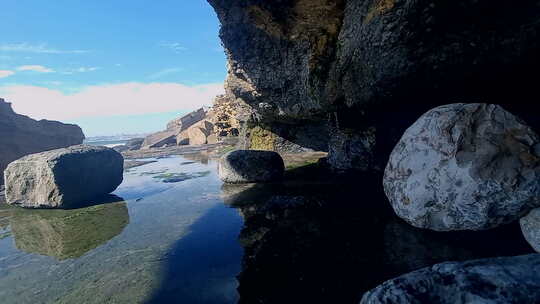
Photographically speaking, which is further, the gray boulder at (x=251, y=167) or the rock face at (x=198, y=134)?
the rock face at (x=198, y=134)

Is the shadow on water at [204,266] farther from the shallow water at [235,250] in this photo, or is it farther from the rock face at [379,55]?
the rock face at [379,55]

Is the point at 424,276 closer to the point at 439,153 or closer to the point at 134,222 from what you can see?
the point at 439,153

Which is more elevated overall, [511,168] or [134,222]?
[511,168]

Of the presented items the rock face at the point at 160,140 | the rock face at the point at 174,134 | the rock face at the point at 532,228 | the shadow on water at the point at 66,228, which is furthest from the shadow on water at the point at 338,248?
the rock face at the point at 160,140

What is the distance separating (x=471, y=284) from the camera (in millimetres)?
1961

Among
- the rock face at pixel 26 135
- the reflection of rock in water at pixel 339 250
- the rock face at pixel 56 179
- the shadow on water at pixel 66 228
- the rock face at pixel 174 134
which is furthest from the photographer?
the rock face at pixel 174 134

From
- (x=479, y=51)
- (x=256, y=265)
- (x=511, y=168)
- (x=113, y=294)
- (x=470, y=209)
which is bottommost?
(x=113, y=294)

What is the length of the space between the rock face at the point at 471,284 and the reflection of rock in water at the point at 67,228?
4827mm

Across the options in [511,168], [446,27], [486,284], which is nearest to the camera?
[486,284]

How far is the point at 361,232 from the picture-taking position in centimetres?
397

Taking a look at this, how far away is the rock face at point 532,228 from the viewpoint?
2.84m

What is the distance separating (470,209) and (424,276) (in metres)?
1.55

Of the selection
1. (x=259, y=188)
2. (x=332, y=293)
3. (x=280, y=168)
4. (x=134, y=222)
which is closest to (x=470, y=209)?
(x=332, y=293)

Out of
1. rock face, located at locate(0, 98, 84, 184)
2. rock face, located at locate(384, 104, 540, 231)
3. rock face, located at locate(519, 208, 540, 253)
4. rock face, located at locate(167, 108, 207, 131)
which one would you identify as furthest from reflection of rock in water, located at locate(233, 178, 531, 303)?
rock face, located at locate(167, 108, 207, 131)
